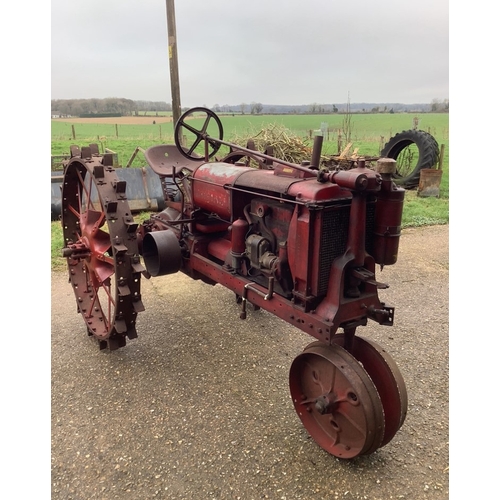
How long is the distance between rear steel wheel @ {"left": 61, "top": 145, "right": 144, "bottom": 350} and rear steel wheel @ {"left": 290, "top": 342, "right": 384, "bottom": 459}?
47.7 inches

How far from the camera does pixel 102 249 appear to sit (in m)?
3.26

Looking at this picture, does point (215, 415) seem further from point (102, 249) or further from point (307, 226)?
point (102, 249)

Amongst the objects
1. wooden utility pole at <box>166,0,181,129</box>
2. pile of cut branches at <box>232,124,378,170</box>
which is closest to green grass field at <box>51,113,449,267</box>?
pile of cut branches at <box>232,124,378,170</box>

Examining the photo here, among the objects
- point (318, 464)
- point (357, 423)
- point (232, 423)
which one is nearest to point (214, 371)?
point (232, 423)

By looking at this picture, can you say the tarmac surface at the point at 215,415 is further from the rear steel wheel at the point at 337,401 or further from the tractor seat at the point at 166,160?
the tractor seat at the point at 166,160

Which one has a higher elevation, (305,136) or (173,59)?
(173,59)

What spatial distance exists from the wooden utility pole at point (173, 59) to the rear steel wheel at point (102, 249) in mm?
3024

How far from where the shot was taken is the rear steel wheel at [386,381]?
2.15m

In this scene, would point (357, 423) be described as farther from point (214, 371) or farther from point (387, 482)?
point (214, 371)

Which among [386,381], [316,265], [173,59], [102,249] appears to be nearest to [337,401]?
[386,381]

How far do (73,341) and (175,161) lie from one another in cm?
177

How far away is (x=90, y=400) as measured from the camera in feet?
9.02

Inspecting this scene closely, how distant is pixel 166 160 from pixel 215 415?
2.30m

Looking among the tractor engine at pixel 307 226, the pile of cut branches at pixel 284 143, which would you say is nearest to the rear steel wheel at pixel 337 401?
the tractor engine at pixel 307 226
